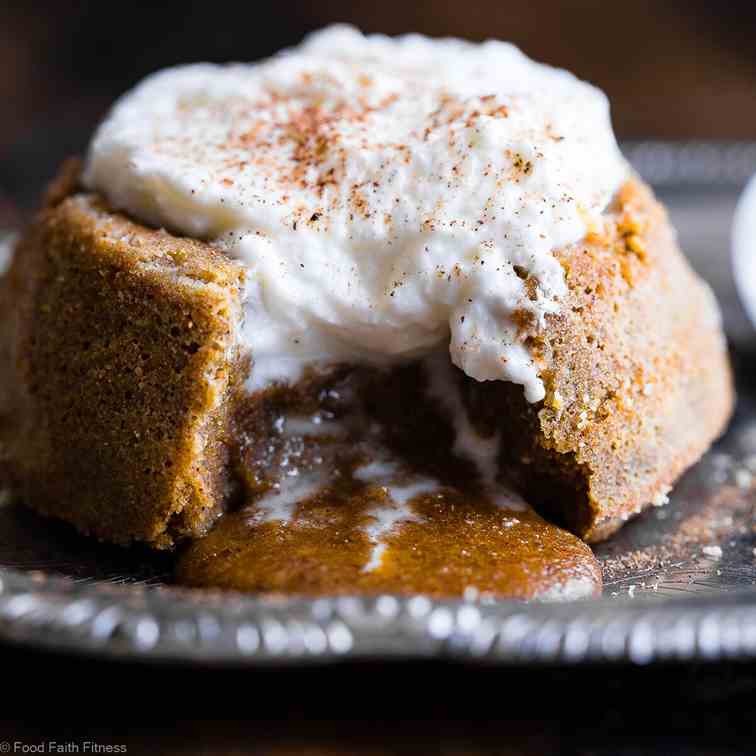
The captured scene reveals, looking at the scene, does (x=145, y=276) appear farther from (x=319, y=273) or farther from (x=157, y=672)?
(x=157, y=672)

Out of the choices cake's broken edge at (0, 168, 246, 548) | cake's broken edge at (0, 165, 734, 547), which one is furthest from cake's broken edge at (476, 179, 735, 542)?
cake's broken edge at (0, 168, 246, 548)

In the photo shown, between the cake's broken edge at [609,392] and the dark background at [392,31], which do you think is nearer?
the dark background at [392,31]

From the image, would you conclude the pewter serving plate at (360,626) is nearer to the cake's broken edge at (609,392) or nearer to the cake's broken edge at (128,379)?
the cake's broken edge at (128,379)

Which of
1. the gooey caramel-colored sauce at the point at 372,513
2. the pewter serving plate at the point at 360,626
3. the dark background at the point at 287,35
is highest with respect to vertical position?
the dark background at the point at 287,35

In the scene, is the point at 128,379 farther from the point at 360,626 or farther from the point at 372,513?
the point at 360,626

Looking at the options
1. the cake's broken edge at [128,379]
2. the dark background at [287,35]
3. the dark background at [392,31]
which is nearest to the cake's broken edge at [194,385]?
the cake's broken edge at [128,379]

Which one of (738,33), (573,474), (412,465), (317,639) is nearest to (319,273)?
(412,465)

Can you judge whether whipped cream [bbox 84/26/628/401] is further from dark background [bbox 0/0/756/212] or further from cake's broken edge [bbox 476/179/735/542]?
dark background [bbox 0/0/756/212]

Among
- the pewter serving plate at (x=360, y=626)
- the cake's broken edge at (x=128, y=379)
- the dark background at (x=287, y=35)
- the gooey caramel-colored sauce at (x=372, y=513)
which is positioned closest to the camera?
the pewter serving plate at (x=360, y=626)
